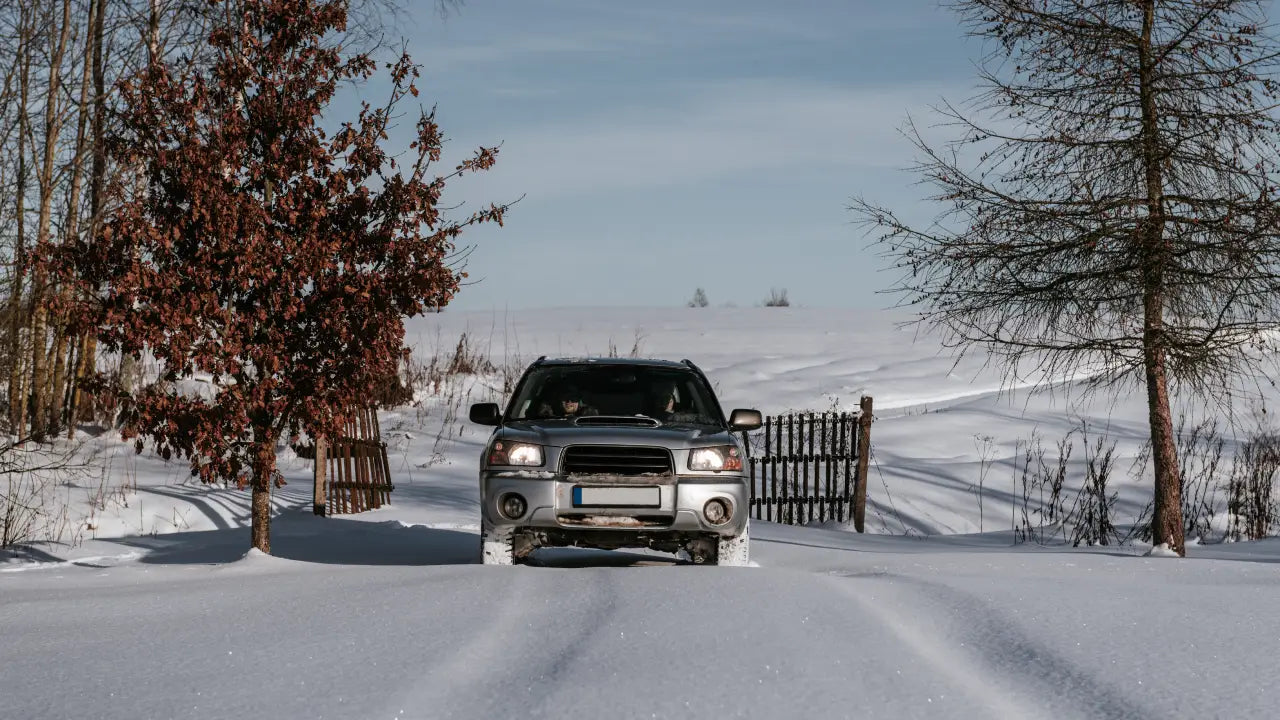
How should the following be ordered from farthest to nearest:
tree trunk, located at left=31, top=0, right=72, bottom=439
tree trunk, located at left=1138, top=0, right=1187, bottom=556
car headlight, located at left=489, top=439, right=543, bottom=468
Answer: tree trunk, located at left=31, top=0, right=72, bottom=439, tree trunk, located at left=1138, top=0, right=1187, bottom=556, car headlight, located at left=489, top=439, right=543, bottom=468

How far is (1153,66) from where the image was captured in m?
12.0

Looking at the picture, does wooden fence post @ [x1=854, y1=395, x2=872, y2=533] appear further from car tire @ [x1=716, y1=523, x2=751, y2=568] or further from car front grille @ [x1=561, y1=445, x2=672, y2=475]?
car front grille @ [x1=561, y1=445, x2=672, y2=475]

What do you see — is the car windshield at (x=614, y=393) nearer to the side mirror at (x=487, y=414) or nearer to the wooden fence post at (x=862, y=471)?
the side mirror at (x=487, y=414)

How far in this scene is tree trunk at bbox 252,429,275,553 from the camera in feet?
33.9

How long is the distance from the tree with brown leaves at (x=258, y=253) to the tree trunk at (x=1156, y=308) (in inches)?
243

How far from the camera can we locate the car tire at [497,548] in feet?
28.2

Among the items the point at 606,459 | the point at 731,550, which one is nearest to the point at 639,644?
the point at 606,459

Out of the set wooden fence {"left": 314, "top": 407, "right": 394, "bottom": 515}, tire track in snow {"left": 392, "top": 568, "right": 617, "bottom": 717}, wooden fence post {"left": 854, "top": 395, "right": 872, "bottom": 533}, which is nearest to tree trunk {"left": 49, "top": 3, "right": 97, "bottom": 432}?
wooden fence {"left": 314, "top": 407, "right": 394, "bottom": 515}

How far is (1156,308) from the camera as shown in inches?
470

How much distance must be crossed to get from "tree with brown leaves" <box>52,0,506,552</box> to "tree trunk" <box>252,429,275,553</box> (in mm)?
20

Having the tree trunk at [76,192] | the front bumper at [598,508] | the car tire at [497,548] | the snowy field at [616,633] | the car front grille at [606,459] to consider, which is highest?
the tree trunk at [76,192]

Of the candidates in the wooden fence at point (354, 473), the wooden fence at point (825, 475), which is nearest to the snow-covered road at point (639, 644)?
the wooden fence at point (354, 473)

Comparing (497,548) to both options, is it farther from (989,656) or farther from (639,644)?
(989,656)

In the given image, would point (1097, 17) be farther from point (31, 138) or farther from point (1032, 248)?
point (31, 138)
